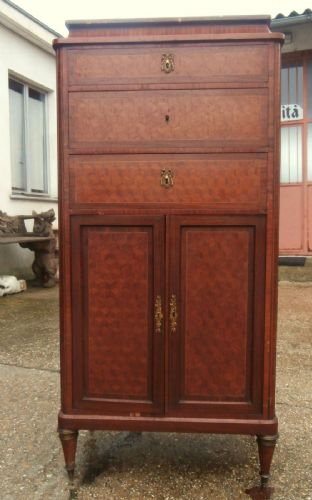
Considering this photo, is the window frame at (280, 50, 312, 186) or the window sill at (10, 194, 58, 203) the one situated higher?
the window frame at (280, 50, 312, 186)

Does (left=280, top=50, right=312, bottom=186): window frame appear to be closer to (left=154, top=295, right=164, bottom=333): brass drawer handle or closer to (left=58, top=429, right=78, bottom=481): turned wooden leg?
(left=154, top=295, right=164, bottom=333): brass drawer handle

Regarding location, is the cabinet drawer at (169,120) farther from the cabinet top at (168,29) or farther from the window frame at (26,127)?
the window frame at (26,127)

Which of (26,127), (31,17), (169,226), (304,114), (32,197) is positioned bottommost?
(169,226)

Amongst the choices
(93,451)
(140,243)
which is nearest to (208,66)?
(140,243)

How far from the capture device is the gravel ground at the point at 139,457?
1790 millimetres

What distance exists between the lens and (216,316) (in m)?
1.75

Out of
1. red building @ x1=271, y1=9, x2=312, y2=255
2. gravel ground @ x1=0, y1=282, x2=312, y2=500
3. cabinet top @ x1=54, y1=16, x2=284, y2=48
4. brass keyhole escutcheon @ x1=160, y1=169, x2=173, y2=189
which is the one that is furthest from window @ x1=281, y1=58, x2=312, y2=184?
brass keyhole escutcheon @ x1=160, y1=169, x2=173, y2=189

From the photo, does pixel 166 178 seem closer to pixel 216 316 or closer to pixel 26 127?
pixel 216 316

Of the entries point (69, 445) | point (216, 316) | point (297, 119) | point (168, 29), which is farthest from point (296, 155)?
point (69, 445)

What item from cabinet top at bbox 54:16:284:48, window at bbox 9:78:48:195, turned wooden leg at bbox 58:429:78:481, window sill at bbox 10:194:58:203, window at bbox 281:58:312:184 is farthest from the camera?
window at bbox 9:78:48:195

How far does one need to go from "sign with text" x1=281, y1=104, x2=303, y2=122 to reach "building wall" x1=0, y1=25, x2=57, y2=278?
11.3 ft

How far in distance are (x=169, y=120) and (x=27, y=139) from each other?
5.62m

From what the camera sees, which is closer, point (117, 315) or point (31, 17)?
point (117, 315)

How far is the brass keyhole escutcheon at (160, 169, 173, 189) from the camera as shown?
171cm
